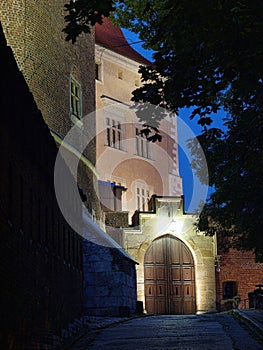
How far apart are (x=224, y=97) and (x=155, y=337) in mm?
6837

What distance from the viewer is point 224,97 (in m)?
18.4

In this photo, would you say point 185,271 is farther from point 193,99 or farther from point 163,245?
point 193,99

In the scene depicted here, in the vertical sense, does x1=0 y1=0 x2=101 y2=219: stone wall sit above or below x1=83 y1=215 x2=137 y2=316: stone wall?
above

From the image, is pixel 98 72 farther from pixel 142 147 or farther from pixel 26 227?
pixel 26 227

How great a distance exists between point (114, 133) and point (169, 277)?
9.90 metres

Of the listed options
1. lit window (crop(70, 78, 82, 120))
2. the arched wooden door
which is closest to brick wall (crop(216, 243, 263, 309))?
the arched wooden door

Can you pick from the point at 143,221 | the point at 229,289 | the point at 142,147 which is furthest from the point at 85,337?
the point at 142,147

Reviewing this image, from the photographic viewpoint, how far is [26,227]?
11445 mm

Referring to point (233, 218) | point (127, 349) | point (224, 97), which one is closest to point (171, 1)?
point (127, 349)

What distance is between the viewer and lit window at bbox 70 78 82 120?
27.9 metres

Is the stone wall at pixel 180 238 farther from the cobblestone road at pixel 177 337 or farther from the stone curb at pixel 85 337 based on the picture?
the cobblestone road at pixel 177 337

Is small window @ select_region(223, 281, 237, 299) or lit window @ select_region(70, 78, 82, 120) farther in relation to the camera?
small window @ select_region(223, 281, 237, 299)

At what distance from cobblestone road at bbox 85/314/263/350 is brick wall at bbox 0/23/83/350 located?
3.94ft

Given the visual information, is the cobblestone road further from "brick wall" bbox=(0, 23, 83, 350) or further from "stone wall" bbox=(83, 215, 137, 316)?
"stone wall" bbox=(83, 215, 137, 316)
